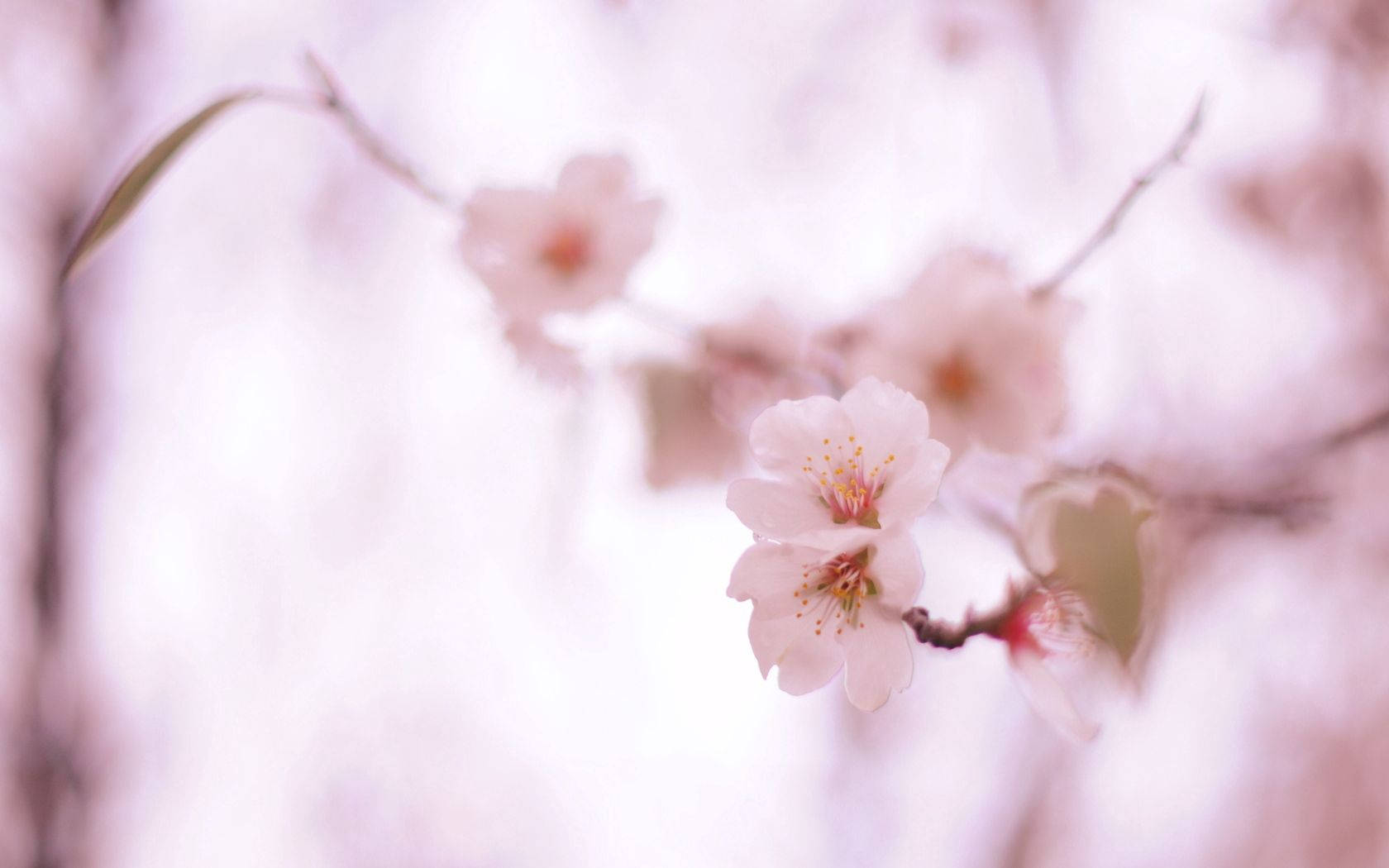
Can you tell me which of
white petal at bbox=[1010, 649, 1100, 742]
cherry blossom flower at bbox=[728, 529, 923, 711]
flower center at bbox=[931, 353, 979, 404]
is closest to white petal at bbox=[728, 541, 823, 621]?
cherry blossom flower at bbox=[728, 529, 923, 711]

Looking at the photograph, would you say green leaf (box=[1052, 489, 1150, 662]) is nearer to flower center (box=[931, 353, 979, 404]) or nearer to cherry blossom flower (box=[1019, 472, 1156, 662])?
cherry blossom flower (box=[1019, 472, 1156, 662])

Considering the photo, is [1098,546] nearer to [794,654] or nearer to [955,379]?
[794,654]

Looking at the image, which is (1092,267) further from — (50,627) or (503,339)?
(50,627)

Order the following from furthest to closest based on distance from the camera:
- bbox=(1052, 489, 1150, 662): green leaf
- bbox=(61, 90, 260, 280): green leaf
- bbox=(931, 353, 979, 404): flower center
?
bbox=(931, 353, 979, 404): flower center < bbox=(61, 90, 260, 280): green leaf < bbox=(1052, 489, 1150, 662): green leaf

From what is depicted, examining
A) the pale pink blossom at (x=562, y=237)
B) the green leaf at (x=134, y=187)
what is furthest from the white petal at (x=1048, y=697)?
the green leaf at (x=134, y=187)

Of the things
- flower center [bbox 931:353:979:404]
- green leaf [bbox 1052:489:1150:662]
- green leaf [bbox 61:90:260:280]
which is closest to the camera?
green leaf [bbox 1052:489:1150:662]

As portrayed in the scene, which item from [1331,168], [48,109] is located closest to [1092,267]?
[1331,168]

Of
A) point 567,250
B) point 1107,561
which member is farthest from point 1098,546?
point 567,250
